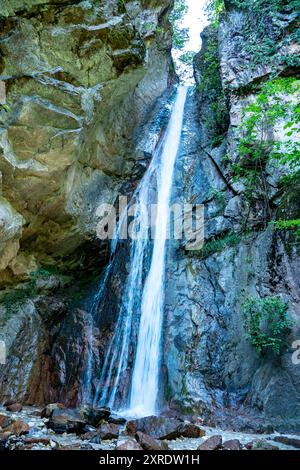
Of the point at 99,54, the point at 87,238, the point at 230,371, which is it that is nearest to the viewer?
the point at 230,371

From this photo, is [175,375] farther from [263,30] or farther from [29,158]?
[263,30]

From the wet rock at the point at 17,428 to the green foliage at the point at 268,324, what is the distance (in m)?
4.04

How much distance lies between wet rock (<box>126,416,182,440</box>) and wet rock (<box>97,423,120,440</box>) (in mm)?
214

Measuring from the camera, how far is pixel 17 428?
471 cm

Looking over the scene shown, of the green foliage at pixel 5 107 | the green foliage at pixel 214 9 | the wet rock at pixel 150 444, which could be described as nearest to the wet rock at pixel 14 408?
the wet rock at pixel 150 444

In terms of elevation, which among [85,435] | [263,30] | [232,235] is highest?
[263,30]

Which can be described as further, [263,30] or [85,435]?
[263,30]

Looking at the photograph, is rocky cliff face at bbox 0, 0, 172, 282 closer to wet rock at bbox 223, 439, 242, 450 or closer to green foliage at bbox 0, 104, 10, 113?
green foliage at bbox 0, 104, 10, 113

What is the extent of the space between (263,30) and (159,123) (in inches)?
170

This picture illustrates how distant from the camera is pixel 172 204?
34.3 ft

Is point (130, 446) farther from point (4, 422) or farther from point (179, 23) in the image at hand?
point (179, 23)

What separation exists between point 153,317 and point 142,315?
30 centimetres

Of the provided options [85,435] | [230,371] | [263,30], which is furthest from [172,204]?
[85,435]

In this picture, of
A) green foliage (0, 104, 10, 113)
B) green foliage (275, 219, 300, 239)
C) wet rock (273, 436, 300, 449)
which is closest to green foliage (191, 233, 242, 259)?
green foliage (275, 219, 300, 239)
